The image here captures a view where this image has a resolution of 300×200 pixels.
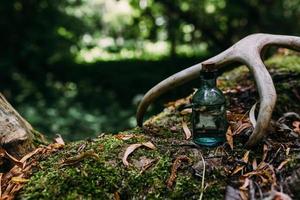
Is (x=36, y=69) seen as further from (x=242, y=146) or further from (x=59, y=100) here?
(x=242, y=146)

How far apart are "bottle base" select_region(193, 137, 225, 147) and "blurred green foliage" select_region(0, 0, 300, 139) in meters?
4.34

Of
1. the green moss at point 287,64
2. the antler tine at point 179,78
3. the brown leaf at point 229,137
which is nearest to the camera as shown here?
the brown leaf at point 229,137

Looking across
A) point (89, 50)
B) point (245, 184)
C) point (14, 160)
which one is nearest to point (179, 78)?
point (245, 184)

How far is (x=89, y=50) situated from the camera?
27.1 ft

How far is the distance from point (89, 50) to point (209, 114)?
6.43 meters

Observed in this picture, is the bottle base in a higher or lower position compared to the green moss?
Result: higher

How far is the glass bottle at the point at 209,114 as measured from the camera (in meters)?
2.03

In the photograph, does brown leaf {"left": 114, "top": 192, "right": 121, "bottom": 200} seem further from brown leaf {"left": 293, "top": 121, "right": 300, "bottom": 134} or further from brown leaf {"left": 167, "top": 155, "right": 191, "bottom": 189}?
brown leaf {"left": 293, "top": 121, "right": 300, "bottom": 134}

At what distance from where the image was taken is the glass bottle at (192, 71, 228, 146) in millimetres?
2031

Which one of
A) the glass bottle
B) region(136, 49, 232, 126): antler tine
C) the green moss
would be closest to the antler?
region(136, 49, 232, 126): antler tine

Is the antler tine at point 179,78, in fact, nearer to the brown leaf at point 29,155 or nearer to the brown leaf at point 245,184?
the brown leaf at point 29,155

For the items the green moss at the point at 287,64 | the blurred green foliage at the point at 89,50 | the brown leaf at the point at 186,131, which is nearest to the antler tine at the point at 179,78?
the brown leaf at the point at 186,131

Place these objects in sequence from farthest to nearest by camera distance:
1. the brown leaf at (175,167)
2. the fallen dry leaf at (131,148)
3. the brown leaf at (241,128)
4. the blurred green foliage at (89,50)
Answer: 1. the blurred green foliage at (89,50)
2. the brown leaf at (241,128)
3. the fallen dry leaf at (131,148)
4. the brown leaf at (175,167)

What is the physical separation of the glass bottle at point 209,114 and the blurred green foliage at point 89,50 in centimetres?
432
